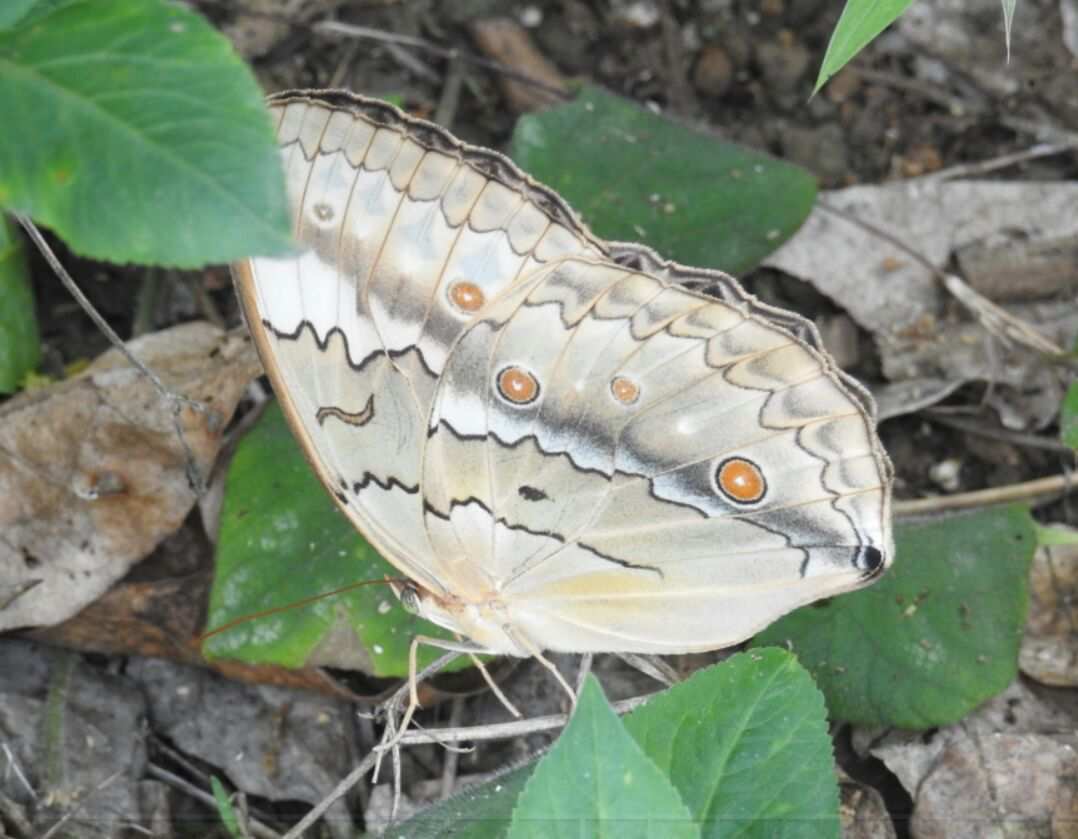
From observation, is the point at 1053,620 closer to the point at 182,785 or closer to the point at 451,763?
the point at 451,763

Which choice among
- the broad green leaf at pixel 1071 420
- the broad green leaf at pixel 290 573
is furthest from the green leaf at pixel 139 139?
the broad green leaf at pixel 1071 420

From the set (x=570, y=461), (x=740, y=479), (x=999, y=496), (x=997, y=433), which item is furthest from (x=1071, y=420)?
(x=570, y=461)

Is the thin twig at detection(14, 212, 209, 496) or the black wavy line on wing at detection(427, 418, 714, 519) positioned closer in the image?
the black wavy line on wing at detection(427, 418, 714, 519)

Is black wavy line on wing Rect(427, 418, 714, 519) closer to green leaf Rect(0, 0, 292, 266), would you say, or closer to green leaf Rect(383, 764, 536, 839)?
green leaf Rect(383, 764, 536, 839)

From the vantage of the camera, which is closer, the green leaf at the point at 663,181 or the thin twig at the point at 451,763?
the thin twig at the point at 451,763

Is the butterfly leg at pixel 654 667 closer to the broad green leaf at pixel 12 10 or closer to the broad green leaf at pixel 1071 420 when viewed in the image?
the broad green leaf at pixel 1071 420

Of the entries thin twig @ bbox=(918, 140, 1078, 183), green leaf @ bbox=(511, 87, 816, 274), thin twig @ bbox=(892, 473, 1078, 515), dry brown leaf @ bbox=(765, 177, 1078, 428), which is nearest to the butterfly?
green leaf @ bbox=(511, 87, 816, 274)
